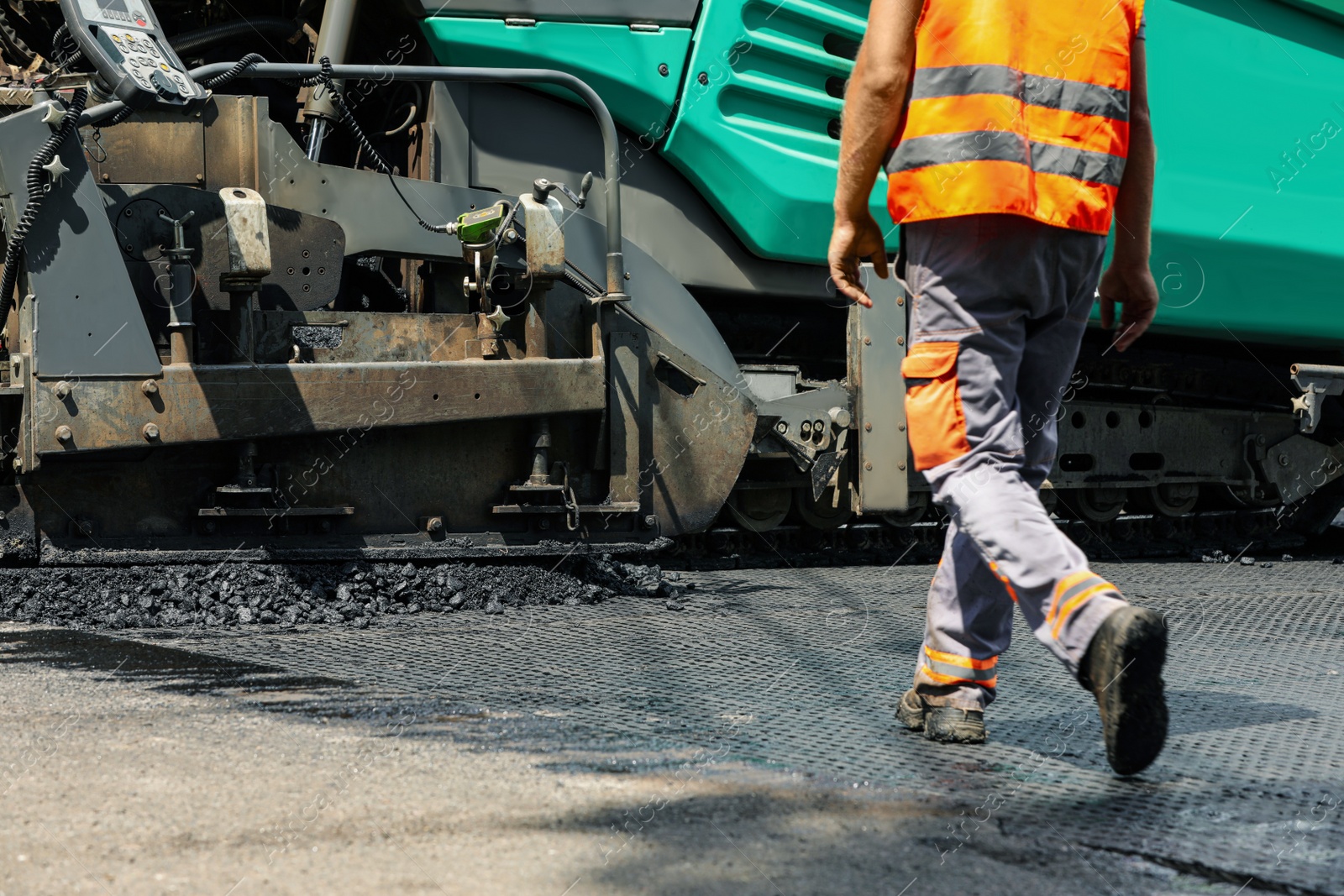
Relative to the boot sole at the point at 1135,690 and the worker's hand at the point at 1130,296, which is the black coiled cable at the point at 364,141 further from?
the boot sole at the point at 1135,690

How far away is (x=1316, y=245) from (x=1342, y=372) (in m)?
0.67

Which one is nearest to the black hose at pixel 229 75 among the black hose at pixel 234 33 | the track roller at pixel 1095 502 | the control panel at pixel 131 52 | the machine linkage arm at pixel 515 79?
the machine linkage arm at pixel 515 79

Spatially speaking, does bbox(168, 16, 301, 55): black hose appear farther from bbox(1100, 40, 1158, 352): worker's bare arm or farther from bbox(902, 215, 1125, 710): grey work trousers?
bbox(1100, 40, 1158, 352): worker's bare arm

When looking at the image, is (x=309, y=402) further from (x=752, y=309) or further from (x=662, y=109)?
(x=752, y=309)

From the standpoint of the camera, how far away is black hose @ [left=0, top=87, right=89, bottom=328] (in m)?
3.51

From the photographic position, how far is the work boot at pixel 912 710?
97.2 inches

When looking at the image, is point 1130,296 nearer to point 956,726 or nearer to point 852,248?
point 852,248

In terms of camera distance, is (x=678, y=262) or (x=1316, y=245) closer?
(x=678, y=262)

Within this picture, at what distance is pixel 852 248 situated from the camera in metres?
2.50

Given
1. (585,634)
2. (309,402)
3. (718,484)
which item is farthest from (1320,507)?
(309,402)

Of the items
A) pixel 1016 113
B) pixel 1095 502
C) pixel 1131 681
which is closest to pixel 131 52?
pixel 1016 113

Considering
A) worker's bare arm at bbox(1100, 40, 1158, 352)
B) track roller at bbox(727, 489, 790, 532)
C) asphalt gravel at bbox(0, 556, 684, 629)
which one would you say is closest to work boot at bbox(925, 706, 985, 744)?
worker's bare arm at bbox(1100, 40, 1158, 352)

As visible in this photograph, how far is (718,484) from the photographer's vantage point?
15.1ft

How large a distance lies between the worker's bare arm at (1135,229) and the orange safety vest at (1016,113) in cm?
16
